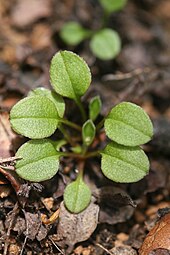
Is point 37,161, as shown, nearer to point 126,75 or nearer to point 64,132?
point 64,132

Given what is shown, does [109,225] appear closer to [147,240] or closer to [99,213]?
[99,213]

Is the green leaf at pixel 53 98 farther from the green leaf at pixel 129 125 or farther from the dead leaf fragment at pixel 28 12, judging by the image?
the dead leaf fragment at pixel 28 12

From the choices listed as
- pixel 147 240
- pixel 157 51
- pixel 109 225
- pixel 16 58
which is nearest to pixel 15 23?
pixel 16 58

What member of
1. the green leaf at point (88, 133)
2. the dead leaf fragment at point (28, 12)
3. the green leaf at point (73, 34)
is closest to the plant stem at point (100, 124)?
the green leaf at point (88, 133)

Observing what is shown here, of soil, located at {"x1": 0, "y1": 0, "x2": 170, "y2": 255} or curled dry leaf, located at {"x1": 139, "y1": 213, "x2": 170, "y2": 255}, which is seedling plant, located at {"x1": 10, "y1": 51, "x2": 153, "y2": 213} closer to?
soil, located at {"x1": 0, "y1": 0, "x2": 170, "y2": 255}

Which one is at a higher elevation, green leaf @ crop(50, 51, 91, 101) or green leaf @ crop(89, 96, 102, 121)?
green leaf @ crop(50, 51, 91, 101)

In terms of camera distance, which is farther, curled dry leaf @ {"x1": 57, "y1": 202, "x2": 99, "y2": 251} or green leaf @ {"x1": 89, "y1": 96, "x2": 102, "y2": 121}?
green leaf @ {"x1": 89, "y1": 96, "x2": 102, "y2": 121}

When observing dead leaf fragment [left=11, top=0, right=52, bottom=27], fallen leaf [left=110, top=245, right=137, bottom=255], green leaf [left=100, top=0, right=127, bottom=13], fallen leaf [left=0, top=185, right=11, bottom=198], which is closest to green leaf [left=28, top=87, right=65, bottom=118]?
fallen leaf [left=0, top=185, right=11, bottom=198]
